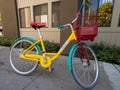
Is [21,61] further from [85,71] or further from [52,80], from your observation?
[85,71]

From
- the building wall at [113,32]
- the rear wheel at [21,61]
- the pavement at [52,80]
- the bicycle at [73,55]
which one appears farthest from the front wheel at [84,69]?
the building wall at [113,32]

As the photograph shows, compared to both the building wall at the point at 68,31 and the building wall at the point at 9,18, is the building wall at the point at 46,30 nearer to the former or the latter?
the building wall at the point at 68,31

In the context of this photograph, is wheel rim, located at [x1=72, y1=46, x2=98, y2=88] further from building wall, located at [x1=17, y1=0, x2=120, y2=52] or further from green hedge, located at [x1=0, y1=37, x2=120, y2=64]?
building wall, located at [x1=17, y1=0, x2=120, y2=52]

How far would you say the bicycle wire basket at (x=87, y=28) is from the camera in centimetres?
194

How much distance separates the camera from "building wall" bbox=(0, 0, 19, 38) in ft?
17.8

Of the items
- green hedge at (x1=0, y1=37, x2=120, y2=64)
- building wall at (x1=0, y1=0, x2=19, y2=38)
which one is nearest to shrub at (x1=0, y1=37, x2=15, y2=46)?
building wall at (x1=0, y1=0, x2=19, y2=38)

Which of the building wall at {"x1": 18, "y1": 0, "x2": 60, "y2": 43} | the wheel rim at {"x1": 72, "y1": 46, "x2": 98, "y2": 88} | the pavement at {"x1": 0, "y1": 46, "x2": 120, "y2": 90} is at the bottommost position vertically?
the pavement at {"x1": 0, "y1": 46, "x2": 120, "y2": 90}

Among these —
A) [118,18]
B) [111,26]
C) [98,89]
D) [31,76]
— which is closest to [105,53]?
[111,26]

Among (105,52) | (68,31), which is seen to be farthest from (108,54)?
(68,31)

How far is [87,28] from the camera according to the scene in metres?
1.94

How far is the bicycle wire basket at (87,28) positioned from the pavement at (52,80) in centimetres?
97

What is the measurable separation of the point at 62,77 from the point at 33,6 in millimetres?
3799

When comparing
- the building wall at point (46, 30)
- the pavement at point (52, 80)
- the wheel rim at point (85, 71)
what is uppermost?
the building wall at point (46, 30)

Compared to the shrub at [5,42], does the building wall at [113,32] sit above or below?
above
